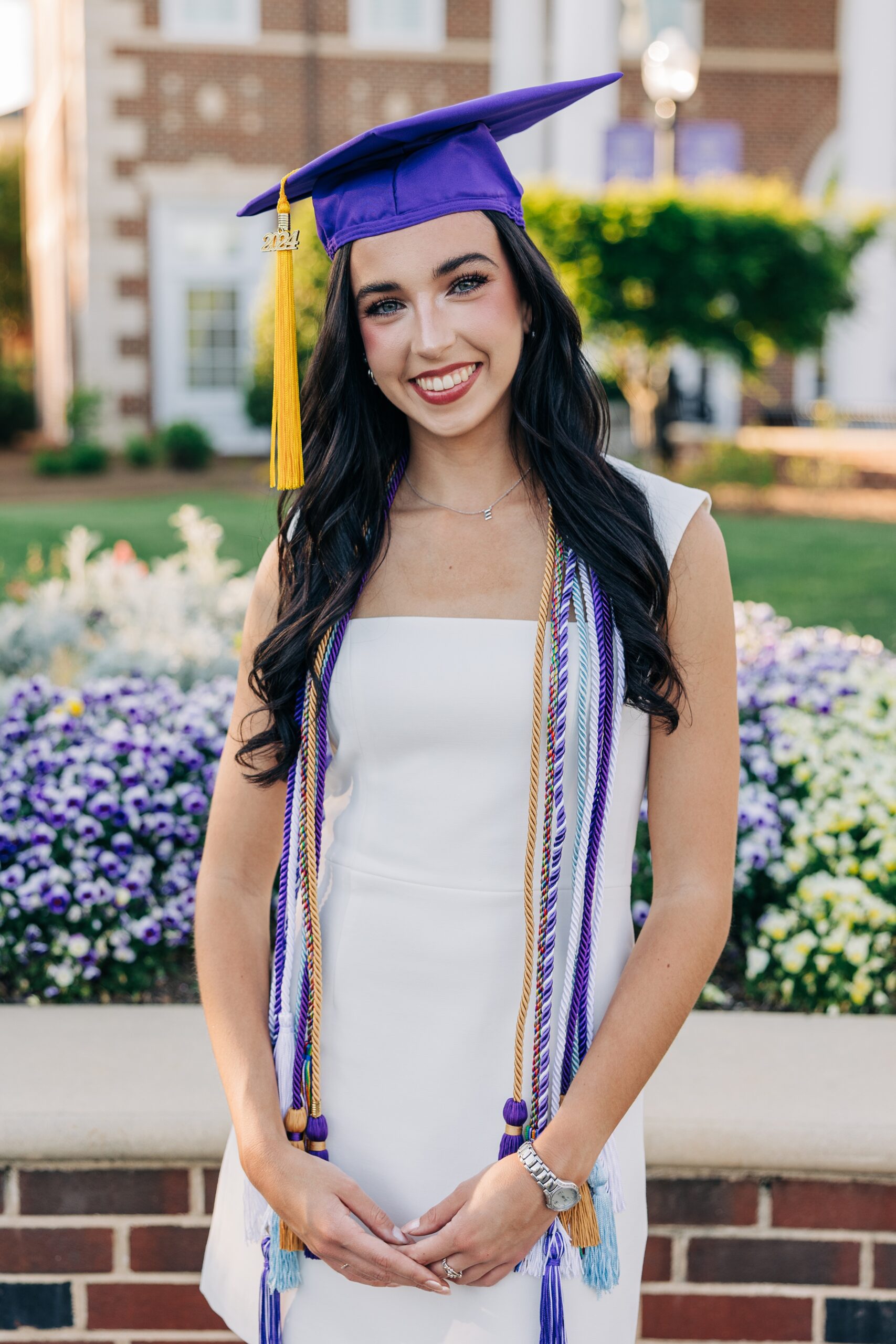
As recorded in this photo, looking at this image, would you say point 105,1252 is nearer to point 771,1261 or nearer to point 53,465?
point 771,1261

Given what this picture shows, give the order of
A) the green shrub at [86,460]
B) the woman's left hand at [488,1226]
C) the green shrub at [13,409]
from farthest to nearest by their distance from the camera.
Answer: the green shrub at [13,409]
the green shrub at [86,460]
the woman's left hand at [488,1226]

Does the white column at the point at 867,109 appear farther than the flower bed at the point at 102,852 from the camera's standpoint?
Yes

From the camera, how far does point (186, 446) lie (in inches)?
578

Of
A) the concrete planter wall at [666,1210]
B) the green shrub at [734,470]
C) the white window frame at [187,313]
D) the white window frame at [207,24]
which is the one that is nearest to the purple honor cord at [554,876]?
the concrete planter wall at [666,1210]

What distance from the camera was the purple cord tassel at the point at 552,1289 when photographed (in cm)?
150

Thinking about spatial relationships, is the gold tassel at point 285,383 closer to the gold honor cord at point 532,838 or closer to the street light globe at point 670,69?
the gold honor cord at point 532,838

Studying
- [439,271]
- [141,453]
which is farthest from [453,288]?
[141,453]

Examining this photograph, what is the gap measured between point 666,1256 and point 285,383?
1459 mm

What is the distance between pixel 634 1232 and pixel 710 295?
10.1 meters

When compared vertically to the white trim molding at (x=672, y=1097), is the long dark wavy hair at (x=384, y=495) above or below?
above

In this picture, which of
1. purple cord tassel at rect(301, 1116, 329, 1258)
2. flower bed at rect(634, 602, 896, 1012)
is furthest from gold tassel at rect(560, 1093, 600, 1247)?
flower bed at rect(634, 602, 896, 1012)

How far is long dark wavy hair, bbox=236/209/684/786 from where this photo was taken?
A: 1553 mm

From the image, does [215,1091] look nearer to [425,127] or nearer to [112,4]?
[425,127]

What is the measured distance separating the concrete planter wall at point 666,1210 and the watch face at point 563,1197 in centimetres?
59
